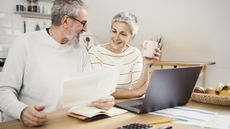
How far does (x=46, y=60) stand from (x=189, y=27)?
2.18m

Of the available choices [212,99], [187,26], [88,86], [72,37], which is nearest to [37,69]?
[72,37]

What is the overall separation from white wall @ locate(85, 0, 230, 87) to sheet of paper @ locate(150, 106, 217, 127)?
2011mm

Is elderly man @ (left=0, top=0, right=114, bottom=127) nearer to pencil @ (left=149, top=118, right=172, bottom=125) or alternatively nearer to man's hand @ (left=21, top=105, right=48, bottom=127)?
man's hand @ (left=21, top=105, right=48, bottom=127)

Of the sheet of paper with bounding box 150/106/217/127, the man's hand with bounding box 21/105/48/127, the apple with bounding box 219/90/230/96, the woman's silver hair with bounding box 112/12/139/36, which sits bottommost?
the sheet of paper with bounding box 150/106/217/127

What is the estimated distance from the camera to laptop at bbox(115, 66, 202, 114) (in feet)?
3.59

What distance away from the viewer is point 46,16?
355 centimetres

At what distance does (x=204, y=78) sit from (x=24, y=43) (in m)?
2.45

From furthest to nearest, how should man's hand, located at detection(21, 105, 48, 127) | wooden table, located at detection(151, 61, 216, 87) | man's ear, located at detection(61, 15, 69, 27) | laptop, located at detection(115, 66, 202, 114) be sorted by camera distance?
wooden table, located at detection(151, 61, 216, 87) < man's ear, located at detection(61, 15, 69, 27) < laptop, located at detection(115, 66, 202, 114) < man's hand, located at detection(21, 105, 48, 127)

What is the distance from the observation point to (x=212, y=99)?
1285 mm

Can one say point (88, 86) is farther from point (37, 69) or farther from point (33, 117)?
point (37, 69)

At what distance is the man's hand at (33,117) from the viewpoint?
96 cm

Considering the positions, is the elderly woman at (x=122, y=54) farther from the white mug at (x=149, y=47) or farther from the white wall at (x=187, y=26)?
the white wall at (x=187, y=26)

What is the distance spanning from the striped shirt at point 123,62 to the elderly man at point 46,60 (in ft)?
1.42

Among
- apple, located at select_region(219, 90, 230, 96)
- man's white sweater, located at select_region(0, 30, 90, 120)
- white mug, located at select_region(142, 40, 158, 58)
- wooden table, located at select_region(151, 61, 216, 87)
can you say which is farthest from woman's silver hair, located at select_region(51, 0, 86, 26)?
wooden table, located at select_region(151, 61, 216, 87)
